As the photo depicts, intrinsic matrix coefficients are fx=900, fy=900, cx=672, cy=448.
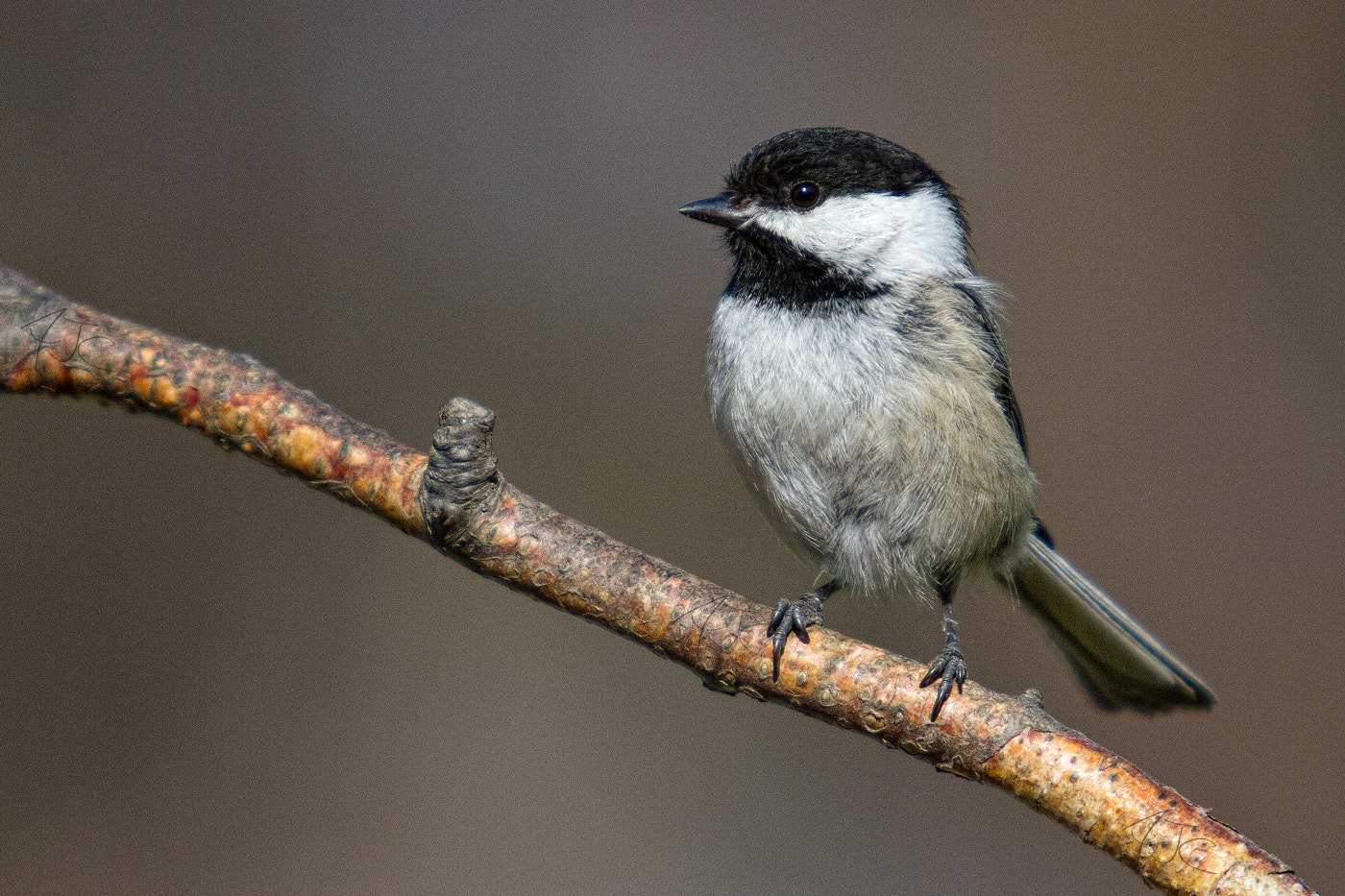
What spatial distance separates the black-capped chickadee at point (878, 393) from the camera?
149 cm

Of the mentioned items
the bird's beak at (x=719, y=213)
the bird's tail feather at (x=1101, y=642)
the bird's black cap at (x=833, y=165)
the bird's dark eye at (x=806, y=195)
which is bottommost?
the bird's tail feather at (x=1101, y=642)

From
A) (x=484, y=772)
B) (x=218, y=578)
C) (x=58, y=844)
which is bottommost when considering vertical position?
(x=58, y=844)

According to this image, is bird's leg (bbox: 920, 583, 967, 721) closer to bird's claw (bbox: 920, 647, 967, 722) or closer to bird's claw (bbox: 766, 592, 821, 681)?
bird's claw (bbox: 920, 647, 967, 722)

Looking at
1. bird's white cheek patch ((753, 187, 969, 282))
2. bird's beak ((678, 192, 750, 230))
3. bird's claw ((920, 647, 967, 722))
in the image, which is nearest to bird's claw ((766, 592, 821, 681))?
bird's claw ((920, 647, 967, 722))

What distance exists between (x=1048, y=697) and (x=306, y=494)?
214 cm

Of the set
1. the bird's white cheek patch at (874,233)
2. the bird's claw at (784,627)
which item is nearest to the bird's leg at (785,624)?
the bird's claw at (784,627)

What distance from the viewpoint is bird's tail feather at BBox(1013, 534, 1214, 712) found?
1.68 m

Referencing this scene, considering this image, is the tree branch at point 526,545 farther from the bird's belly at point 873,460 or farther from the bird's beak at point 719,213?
the bird's beak at point 719,213

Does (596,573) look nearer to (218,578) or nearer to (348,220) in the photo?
(218,578)

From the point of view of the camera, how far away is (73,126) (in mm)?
2672

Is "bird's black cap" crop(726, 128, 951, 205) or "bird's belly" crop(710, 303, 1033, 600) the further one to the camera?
"bird's black cap" crop(726, 128, 951, 205)

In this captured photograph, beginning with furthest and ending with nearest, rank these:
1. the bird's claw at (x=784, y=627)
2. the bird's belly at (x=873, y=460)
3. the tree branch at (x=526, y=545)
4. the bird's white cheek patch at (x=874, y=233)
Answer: the bird's white cheek patch at (x=874, y=233)
the bird's belly at (x=873, y=460)
the bird's claw at (x=784, y=627)
the tree branch at (x=526, y=545)

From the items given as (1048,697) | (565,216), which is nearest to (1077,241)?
(1048,697)

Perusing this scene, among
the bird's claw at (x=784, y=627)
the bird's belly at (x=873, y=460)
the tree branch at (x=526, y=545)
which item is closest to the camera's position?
the tree branch at (x=526, y=545)
